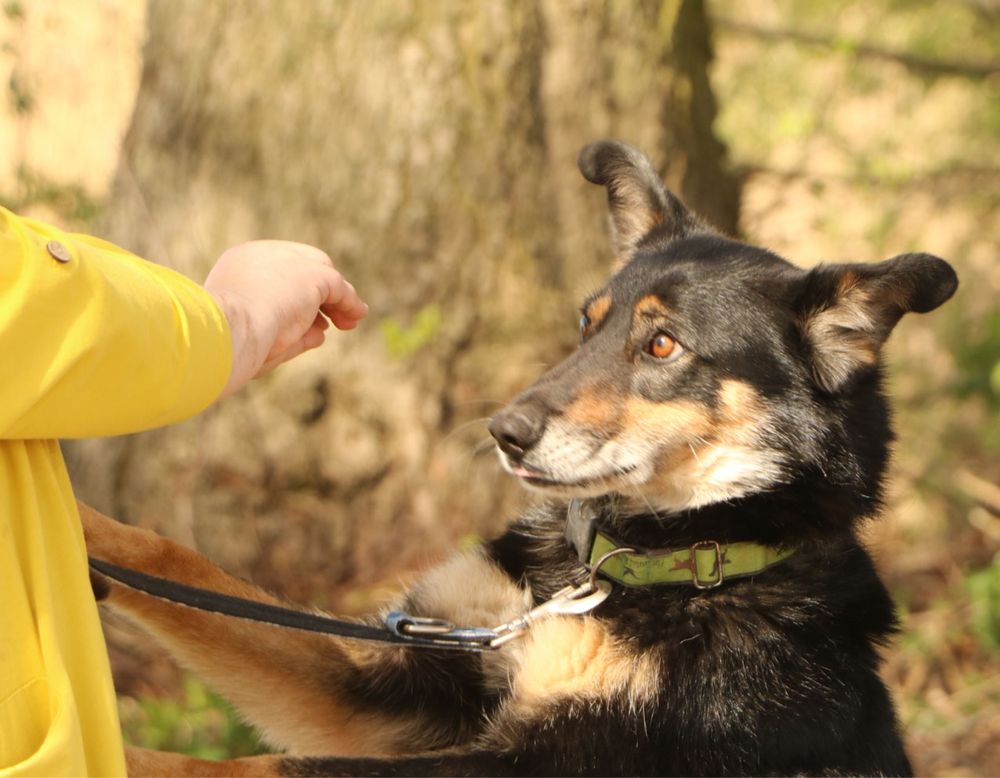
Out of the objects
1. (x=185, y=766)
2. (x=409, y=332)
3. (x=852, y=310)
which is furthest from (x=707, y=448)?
(x=409, y=332)

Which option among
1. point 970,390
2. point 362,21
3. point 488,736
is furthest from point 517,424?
point 970,390

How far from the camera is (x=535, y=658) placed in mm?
2680

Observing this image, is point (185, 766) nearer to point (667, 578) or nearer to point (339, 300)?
point (339, 300)

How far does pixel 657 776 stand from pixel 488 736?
41 cm

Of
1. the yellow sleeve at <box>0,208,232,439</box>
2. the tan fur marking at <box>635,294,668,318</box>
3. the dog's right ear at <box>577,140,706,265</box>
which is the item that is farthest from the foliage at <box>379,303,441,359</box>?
the yellow sleeve at <box>0,208,232,439</box>

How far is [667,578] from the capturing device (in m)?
2.78

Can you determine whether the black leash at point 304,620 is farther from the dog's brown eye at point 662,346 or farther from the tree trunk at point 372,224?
the tree trunk at point 372,224

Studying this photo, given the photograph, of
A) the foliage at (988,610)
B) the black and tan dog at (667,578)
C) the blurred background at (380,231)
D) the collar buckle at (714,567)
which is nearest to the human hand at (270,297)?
the black and tan dog at (667,578)

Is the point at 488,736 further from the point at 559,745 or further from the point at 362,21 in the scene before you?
the point at 362,21

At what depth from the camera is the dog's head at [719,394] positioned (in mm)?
2859

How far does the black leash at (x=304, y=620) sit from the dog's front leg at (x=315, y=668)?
19cm

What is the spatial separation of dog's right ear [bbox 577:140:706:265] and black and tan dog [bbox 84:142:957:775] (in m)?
0.35

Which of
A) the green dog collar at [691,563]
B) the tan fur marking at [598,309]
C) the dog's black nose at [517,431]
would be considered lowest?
the green dog collar at [691,563]

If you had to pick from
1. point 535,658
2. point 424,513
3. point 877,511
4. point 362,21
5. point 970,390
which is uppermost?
point 362,21
